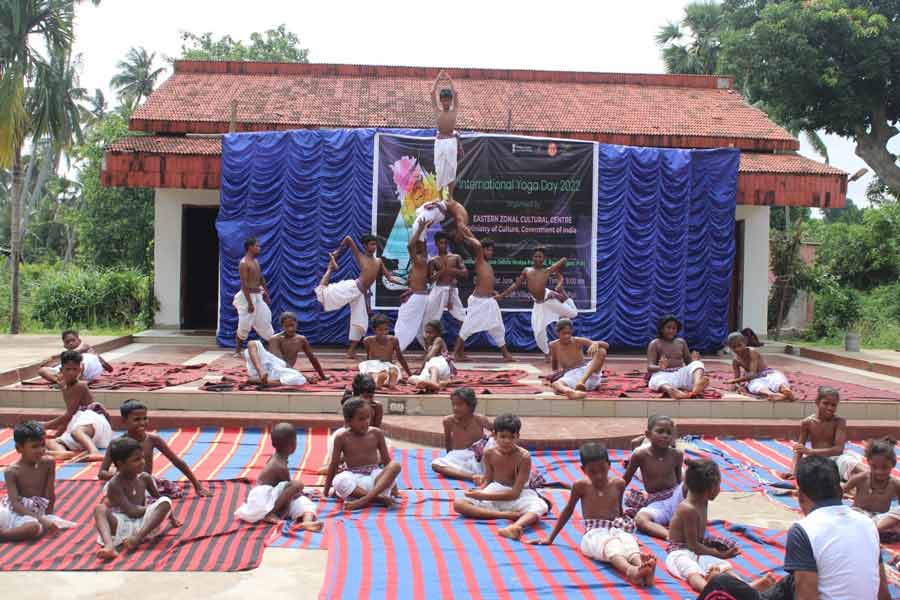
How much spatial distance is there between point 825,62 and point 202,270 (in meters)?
15.9

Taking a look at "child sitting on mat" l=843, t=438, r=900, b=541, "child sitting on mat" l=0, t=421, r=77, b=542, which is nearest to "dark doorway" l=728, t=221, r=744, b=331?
"child sitting on mat" l=843, t=438, r=900, b=541

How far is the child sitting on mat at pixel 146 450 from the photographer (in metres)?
6.05

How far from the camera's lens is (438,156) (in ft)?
41.0

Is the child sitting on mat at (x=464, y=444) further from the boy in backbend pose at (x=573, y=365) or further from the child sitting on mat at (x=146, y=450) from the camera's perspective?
the boy in backbend pose at (x=573, y=365)

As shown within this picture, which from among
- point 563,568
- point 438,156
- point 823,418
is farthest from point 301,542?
point 438,156

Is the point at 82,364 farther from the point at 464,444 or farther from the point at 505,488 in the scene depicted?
the point at 505,488

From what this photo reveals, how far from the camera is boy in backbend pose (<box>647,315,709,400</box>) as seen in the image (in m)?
9.69

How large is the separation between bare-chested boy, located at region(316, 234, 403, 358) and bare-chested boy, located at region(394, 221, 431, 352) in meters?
0.46

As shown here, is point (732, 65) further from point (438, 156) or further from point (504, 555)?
point (504, 555)

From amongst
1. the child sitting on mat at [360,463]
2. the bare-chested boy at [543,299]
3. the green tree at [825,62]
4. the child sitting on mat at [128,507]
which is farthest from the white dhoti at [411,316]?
the green tree at [825,62]

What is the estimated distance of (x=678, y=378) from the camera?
391 inches

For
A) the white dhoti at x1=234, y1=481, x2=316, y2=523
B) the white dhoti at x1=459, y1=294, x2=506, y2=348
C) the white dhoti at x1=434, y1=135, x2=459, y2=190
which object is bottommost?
the white dhoti at x1=234, y1=481, x2=316, y2=523

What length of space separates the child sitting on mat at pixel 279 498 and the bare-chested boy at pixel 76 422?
222cm

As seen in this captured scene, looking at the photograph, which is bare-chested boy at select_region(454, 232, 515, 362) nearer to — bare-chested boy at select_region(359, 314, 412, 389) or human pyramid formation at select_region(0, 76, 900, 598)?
bare-chested boy at select_region(359, 314, 412, 389)
